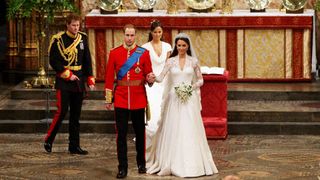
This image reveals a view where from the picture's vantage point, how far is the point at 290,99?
58.2 feet

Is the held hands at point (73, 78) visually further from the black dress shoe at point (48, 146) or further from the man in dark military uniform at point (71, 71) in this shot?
the black dress shoe at point (48, 146)

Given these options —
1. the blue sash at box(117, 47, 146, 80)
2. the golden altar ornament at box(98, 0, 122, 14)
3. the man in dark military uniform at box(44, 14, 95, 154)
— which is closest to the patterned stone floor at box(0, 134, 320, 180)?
the man in dark military uniform at box(44, 14, 95, 154)

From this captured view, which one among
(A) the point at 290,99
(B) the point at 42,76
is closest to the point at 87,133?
(B) the point at 42,76

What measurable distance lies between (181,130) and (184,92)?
47 centimetres

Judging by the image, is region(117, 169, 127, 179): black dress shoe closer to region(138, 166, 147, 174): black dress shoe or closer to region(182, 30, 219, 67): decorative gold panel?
region(138, 166, 147, 174): black dress shoe

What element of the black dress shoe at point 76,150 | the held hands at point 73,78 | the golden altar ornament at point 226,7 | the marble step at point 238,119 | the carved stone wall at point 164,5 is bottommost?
the black dress shoe at point 76,150

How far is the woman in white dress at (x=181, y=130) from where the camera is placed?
13.6 metres

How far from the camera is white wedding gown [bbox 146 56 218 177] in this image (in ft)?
44.5

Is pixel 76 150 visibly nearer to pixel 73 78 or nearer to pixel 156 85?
pixel 73 78

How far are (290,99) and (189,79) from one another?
168 inches

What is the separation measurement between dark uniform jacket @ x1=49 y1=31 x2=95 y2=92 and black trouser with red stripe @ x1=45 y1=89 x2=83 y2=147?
0.11 metres

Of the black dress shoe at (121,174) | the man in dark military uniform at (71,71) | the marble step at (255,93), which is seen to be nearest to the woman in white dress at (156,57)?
the man in dark military uniform at (71,71)

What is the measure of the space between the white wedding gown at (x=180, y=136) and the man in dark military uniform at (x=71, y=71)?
139 cm

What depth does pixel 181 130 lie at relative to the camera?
13633 mm
